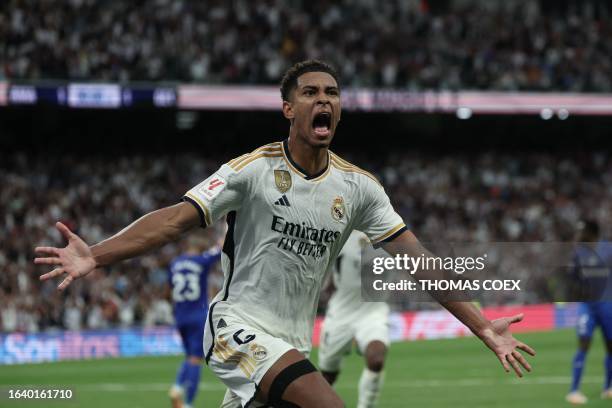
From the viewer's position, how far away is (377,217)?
5820 mm

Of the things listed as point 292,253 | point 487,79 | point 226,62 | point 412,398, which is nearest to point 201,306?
point 412,398

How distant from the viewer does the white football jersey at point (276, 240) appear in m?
5.43

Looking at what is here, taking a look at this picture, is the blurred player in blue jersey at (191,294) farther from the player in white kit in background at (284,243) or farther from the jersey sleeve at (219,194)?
the jersey sleeve at (219,194)

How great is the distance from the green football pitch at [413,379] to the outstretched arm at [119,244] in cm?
813

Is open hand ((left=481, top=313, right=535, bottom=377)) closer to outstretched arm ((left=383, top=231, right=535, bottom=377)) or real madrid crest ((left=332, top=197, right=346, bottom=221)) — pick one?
outstretched arm ((left=383, top=231, right=535, bottom=377))

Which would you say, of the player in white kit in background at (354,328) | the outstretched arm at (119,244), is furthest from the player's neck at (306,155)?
the player in white kit in background at (354,328)

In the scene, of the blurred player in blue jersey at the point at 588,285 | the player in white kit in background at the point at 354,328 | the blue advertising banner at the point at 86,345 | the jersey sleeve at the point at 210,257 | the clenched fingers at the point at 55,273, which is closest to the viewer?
the clenched fingers at the point at 55,273

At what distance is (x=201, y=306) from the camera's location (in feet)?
39.7

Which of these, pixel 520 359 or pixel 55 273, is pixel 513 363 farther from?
pixel 55 273

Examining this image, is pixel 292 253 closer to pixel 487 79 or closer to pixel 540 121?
pixel 487 79

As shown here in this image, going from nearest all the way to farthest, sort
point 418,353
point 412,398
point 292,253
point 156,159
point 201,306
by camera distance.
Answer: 1. point 292,253
2. point 201,306
3. point 412,398
4. point 418,353
5. point 156,159

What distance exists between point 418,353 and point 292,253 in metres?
15.9

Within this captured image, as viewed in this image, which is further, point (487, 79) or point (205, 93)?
point (487, 79)

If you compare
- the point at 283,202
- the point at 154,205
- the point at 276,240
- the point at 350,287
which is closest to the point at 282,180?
the point at 283,202
